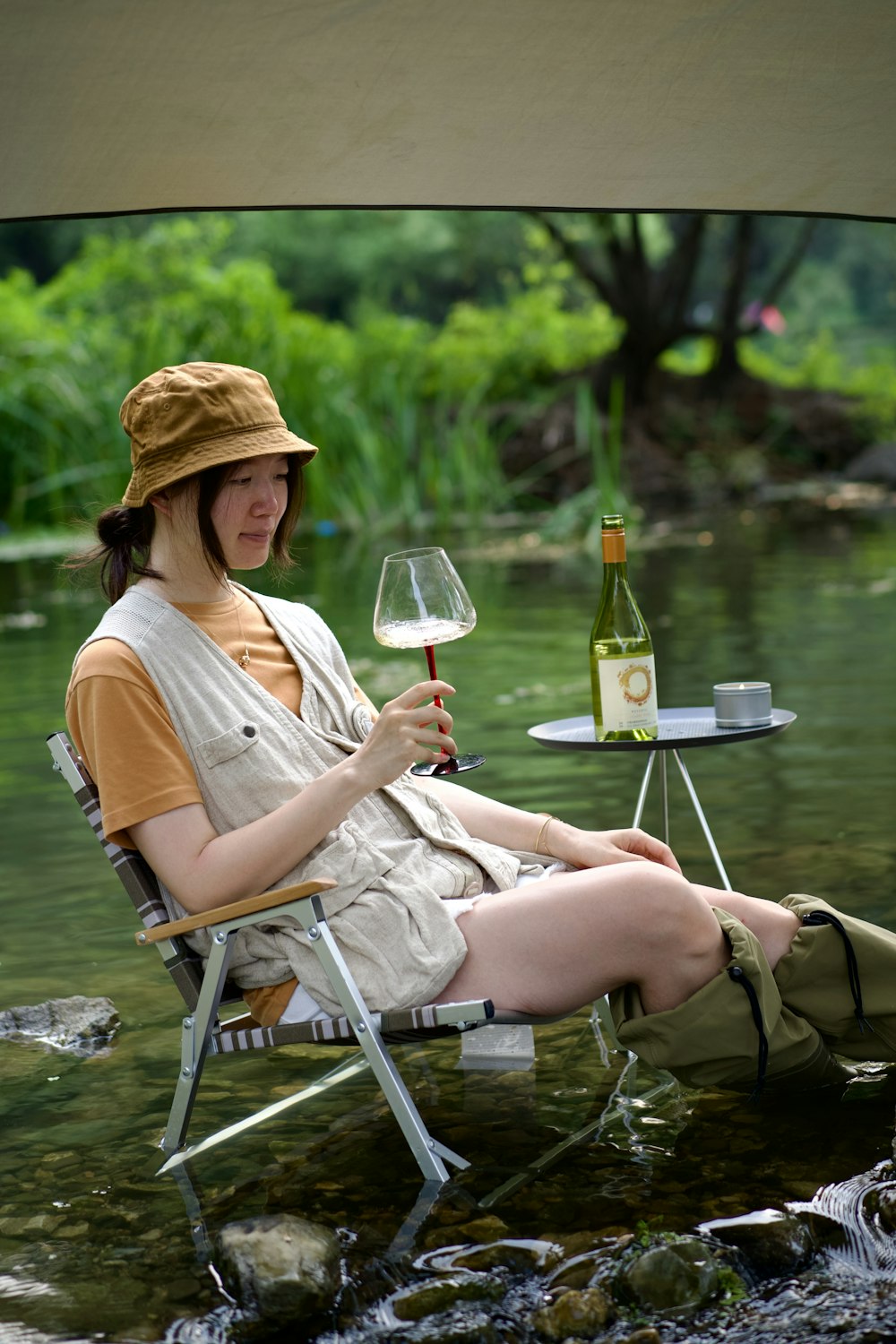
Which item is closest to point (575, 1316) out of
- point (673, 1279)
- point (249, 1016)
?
point (673, 1279)

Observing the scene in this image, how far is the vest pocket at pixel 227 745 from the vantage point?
8.31 ft

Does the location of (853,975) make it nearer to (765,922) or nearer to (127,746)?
(765,922)

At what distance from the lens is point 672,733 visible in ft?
10.5

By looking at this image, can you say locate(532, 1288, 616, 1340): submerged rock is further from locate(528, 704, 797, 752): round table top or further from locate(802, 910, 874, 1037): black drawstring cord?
locate(528, 704, 797, 752): round table top

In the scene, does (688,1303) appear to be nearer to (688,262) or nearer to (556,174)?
(556,174)

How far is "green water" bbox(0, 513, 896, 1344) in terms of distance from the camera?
241 centimetres

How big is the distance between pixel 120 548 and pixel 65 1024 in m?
1.25

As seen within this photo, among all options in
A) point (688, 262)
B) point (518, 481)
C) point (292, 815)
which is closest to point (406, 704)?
point (292, 815)

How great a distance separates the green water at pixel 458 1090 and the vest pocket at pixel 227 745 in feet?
2.27

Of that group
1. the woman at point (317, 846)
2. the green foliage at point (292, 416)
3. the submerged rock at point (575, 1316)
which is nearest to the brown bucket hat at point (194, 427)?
the woman at point (317, 846)

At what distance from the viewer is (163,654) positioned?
101 inches

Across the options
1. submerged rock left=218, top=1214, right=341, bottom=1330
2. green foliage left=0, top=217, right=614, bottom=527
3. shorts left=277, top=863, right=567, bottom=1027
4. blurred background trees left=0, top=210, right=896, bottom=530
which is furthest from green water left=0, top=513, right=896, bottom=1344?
green foliage left=0, top=217, right=614, bottom=527

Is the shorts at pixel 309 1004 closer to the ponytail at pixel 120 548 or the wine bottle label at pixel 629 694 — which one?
the wine bottle label at pixel 629 694

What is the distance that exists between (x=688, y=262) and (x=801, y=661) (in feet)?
47.1
